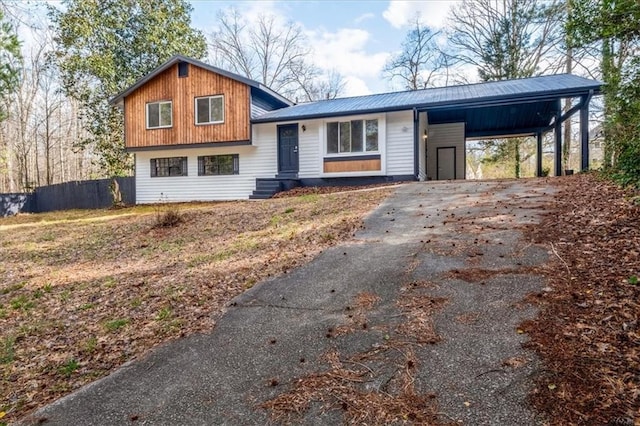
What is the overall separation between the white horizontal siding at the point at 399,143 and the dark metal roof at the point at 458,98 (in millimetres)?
547

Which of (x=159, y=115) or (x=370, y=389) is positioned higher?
(x=159, y=115)

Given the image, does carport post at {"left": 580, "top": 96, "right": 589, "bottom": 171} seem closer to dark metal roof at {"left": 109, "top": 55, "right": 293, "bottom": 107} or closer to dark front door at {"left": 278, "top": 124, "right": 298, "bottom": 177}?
dark front door at {"left": 278, "top": 124, "right": 298, "bottom": 177}

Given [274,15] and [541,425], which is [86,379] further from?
[274,15]

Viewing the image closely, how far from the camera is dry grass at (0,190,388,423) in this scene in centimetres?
365

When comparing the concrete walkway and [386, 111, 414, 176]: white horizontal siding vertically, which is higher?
[386, 111, 414, 176]: white horizontal siding

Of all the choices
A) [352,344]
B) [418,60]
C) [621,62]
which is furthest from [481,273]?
[418,60]

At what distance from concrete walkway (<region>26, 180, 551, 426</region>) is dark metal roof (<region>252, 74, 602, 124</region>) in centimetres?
909

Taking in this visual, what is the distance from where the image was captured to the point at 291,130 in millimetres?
16094

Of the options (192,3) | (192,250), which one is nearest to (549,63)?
(192,3)

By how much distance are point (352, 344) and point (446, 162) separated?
53.2ft

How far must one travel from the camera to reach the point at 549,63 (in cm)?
2150

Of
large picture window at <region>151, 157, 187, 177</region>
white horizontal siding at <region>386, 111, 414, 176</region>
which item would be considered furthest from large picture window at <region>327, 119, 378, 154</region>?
large picture window at <region>151, 157, 187, 177</region>

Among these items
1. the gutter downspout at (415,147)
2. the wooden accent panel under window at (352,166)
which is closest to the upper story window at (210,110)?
the wooden accent panel under window at (352,166)

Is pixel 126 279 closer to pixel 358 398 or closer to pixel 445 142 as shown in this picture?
pixel 358 398
